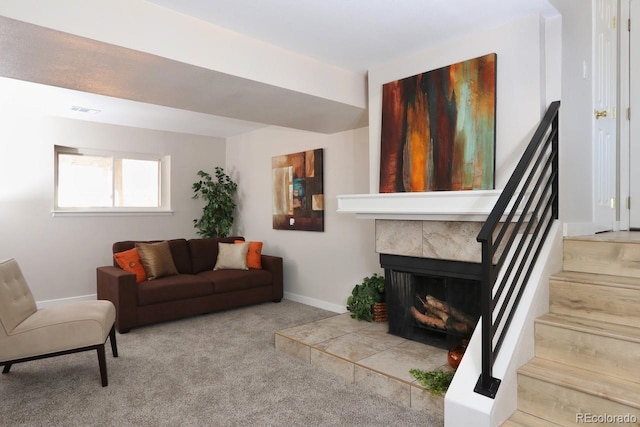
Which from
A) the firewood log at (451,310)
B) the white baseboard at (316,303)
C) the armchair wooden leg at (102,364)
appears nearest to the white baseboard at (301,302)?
the white baseboard at (316,303)

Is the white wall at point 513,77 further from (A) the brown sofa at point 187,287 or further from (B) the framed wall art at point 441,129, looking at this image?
(A) the brown sofa at point 187,287

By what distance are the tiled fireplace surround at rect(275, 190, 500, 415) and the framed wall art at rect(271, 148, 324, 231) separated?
1493mm

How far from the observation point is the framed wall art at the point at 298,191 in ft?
15.5

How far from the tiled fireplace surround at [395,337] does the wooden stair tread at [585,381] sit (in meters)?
0.58

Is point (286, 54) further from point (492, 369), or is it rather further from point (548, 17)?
point (492, 369)

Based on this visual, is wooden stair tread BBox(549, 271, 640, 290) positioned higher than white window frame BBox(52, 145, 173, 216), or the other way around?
white window frame BBox(52, 145, 173, 216)

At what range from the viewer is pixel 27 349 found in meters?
2.45

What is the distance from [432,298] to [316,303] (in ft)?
6.35

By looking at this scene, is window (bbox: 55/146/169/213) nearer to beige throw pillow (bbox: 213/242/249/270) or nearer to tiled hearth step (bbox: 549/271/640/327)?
beige throw pillow (bbox: 213/242/249/270)

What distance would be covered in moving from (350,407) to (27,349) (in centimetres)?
200

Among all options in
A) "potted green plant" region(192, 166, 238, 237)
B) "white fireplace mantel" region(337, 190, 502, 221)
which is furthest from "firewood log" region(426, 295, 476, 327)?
"potted green plant" region(192, 166, 238, 237)

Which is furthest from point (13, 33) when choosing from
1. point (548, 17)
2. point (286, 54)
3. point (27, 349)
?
point (548, 17)

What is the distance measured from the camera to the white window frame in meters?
4.90

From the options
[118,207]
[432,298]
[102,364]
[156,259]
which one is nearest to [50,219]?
[118,207]
